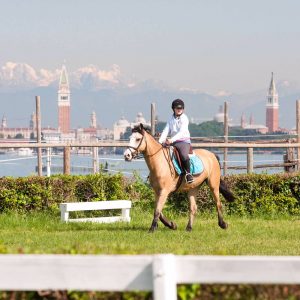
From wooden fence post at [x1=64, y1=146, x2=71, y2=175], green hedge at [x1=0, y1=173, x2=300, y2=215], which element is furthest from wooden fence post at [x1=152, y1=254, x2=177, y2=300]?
wooden fence post at [x1=64, y1=146, x2=71, y2=175]

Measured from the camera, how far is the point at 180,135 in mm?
15383

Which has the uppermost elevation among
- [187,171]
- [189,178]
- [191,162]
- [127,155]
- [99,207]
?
[127,155]

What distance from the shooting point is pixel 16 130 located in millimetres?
185375

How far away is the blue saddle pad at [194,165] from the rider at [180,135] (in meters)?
0.12

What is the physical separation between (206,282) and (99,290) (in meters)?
0.75

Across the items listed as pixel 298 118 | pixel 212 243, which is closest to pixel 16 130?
pixel 298 118

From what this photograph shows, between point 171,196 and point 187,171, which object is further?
point 171,196

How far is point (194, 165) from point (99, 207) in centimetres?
250

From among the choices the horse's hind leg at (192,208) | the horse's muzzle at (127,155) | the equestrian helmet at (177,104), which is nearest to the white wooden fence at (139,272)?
the horse's muzzle at (127,155)

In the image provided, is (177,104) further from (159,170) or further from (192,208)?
(192,208)

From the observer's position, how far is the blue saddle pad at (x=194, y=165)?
50.8ft

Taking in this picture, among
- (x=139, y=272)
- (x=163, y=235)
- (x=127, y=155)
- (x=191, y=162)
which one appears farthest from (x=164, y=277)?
(x=191, y=162)

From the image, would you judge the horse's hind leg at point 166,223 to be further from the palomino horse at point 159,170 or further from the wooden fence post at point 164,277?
the wooden fence post at point 164,277

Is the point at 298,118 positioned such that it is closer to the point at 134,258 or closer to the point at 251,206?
the point at 251,206
